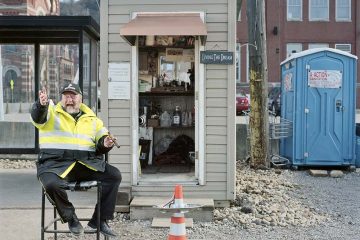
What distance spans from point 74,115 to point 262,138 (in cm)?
580

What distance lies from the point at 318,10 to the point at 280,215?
30.3m

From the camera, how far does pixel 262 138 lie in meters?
10.3

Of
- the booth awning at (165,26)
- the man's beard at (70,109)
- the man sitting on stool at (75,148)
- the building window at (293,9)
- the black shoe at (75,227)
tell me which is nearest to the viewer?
the black shoe at (75,227)

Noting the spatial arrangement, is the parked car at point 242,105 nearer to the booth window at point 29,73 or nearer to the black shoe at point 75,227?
the booth window at point 29,73

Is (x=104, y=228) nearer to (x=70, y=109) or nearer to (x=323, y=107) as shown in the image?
(x=70, y=109)

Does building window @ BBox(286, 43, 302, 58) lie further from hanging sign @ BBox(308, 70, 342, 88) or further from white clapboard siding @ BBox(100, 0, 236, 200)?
white clapboard siding @ BBox(100, 0, 236, 200)

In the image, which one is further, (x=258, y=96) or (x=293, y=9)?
(x=293, y=9)

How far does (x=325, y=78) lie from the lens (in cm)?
988

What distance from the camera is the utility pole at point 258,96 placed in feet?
33.9

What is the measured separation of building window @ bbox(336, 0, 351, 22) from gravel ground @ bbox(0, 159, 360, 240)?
91.3ft

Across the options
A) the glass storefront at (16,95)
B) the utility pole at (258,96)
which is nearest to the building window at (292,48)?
the utility pole at (258,96)

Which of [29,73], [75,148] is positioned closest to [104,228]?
[75,148]

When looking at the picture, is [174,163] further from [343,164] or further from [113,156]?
[343,164]

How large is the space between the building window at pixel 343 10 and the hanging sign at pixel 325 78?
1048 inches
